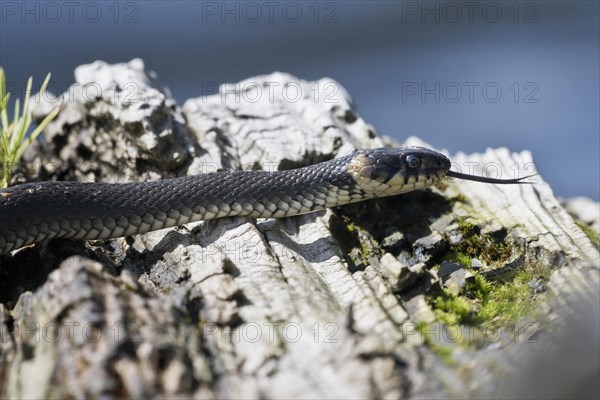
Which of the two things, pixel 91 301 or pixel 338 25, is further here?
pixel 338 25

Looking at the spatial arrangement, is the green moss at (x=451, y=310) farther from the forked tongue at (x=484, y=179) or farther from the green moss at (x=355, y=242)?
the forked tongue at (x=484, y=179)

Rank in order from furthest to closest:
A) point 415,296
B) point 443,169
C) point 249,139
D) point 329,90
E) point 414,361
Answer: point 329,90
point 249,139
point 443,169
point 415,296
point 414,361

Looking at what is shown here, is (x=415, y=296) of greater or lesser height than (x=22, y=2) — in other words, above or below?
below

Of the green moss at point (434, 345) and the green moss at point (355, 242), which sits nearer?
the green moss at point (434, 345)

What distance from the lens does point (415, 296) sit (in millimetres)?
4496

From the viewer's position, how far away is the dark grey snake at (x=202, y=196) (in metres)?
5.20

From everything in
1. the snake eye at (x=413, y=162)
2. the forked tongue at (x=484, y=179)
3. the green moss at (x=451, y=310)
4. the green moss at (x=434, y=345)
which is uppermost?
the snake eye at (x=413, y=162)

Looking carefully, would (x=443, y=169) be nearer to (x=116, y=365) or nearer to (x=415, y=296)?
(x=415, y=296)

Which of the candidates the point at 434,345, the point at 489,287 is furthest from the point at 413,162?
the point at 434,345

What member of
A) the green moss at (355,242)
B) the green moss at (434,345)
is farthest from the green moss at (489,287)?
the green moss at (355,242)

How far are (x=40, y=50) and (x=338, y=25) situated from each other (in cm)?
545

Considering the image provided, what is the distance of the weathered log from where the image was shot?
138 inches

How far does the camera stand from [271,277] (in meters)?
4.63

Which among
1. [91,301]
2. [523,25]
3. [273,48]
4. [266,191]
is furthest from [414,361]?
[523,25]
